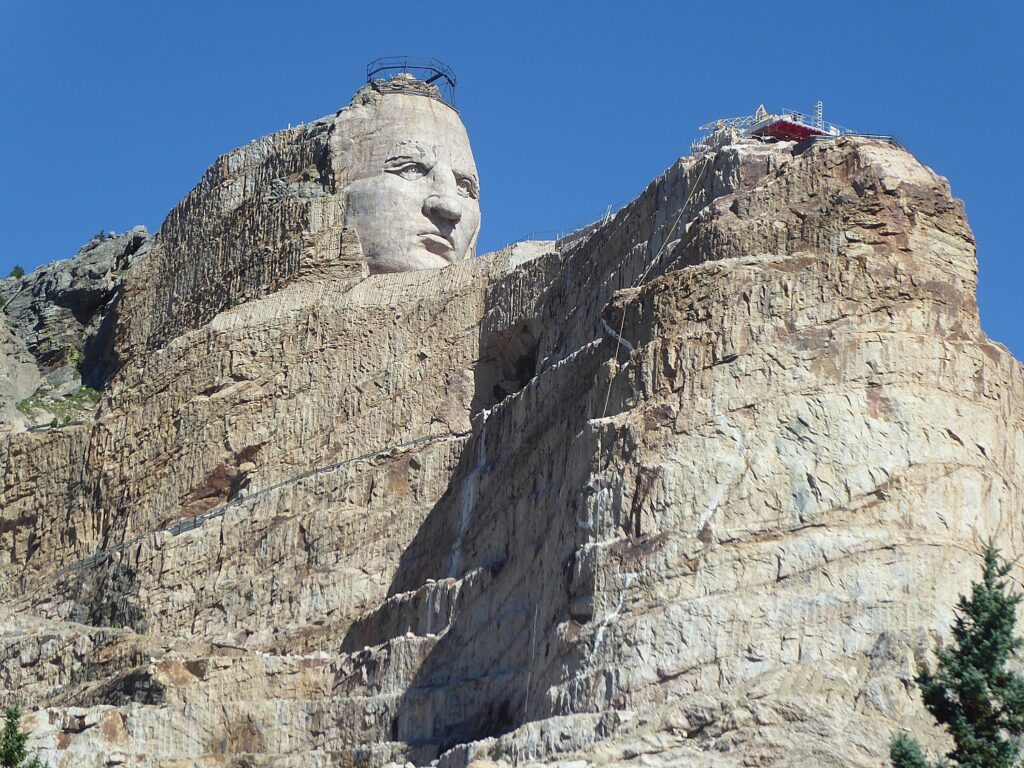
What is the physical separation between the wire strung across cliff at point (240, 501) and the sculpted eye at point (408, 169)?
836 cm

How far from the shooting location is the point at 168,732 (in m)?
51.8

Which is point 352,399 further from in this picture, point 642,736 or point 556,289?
point 642,736

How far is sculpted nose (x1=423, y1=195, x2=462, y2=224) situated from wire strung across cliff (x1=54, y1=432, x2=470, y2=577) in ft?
25.3

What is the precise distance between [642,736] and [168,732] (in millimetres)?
12965

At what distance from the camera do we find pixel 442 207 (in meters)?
64.8

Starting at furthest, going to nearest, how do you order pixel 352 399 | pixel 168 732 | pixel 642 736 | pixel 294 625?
pixel 352 399 → pixel 294 625 → pixel 168 732 → pixel 642 736

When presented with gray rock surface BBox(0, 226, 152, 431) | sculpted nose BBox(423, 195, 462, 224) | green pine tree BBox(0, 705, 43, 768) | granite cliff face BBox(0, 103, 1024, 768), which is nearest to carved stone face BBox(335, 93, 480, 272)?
sculpted nose BBox(423, 195, 462, 224)

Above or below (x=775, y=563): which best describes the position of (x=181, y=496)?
above

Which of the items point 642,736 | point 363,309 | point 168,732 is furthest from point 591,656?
point 363,309

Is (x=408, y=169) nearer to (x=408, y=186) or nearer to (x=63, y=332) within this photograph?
(x=408, y=186)

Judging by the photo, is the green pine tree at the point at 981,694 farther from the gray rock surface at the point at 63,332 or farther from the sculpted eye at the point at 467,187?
the gray rock surface at the point at 63,332

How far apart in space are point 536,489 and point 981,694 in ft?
48.0

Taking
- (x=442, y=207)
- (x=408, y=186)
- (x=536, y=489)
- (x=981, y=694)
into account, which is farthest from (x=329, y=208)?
(x=981, y=694)

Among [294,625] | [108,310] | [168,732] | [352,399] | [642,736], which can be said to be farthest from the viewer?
[108,310]
